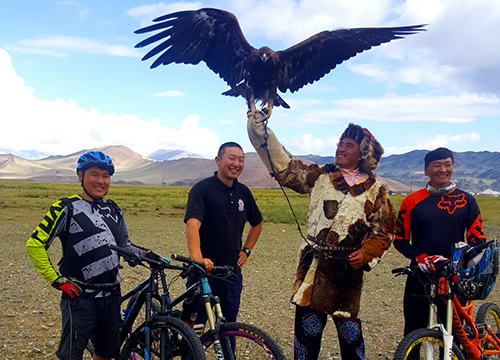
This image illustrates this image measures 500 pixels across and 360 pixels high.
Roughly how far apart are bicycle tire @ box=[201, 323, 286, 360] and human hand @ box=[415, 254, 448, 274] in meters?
1.18

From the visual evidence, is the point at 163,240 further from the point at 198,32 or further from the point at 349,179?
the point at 349,179

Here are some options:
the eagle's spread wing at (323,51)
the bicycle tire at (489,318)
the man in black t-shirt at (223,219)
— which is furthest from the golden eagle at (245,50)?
the bicycle tire at (489,318)

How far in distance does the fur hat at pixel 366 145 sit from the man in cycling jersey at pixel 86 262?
1.67 m

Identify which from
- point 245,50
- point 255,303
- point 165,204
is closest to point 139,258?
point 245,50

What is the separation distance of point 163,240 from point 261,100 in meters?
8.61

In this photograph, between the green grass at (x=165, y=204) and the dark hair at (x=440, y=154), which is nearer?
the dark hair at (x=440, y=154)

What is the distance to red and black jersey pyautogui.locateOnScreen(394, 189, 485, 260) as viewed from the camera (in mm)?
2979

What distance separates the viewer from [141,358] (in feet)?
8.79

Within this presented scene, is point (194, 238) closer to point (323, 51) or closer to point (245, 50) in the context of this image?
point (245, 50)

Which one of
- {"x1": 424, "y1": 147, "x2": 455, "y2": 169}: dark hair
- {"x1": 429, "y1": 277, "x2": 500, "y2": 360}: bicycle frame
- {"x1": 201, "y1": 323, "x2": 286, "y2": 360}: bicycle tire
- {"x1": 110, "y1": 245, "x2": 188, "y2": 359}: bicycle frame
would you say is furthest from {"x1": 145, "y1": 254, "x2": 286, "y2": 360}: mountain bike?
{"x1": 424, "y1": 147, "x2": 455, "y2": 169}: dark hair

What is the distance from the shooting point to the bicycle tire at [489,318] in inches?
131

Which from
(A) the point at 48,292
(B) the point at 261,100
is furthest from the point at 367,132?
(A) the point at 48,292

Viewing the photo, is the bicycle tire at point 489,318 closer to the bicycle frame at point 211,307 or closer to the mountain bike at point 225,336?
the mountain bike at point 225,336

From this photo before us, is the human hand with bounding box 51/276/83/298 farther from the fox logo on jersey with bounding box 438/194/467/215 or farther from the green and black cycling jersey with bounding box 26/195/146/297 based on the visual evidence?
the fox logo on jersey with bounding box 438/194/467/215
